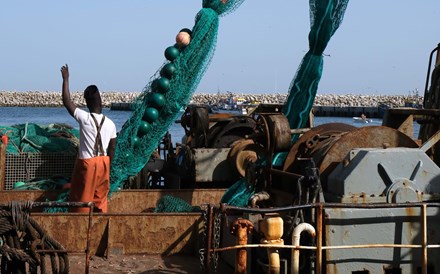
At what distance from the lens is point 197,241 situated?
25.5ft

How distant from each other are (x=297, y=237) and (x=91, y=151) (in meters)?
2.74

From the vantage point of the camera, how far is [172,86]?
1063 cm

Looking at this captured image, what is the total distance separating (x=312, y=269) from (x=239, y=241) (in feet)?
2.05

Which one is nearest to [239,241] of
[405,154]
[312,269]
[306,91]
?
[312,269]

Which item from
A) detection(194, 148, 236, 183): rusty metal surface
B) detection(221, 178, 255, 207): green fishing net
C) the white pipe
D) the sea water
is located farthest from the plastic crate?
the sea water

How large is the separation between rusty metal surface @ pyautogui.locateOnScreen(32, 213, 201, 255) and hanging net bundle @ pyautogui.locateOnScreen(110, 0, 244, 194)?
2.70m

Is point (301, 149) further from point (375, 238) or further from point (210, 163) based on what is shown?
point (210, 163)

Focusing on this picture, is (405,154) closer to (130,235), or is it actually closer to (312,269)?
(312,269)

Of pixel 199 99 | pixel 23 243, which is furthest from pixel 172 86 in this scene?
pixel 199 99

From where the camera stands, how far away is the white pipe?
5.97m

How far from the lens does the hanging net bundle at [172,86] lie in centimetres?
1045

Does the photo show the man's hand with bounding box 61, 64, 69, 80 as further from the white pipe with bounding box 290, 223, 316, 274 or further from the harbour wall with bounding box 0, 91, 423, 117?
the harbour wall with bounding box 0, 91, 423, 117

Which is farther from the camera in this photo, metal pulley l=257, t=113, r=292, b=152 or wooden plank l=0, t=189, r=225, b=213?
wooden plank l=0, t=189, r=225, b=213

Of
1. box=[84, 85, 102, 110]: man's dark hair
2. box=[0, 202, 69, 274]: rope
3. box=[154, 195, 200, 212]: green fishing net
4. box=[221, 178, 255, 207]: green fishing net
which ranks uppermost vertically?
box=[84, 85, 102, 110]: man's dark hair
